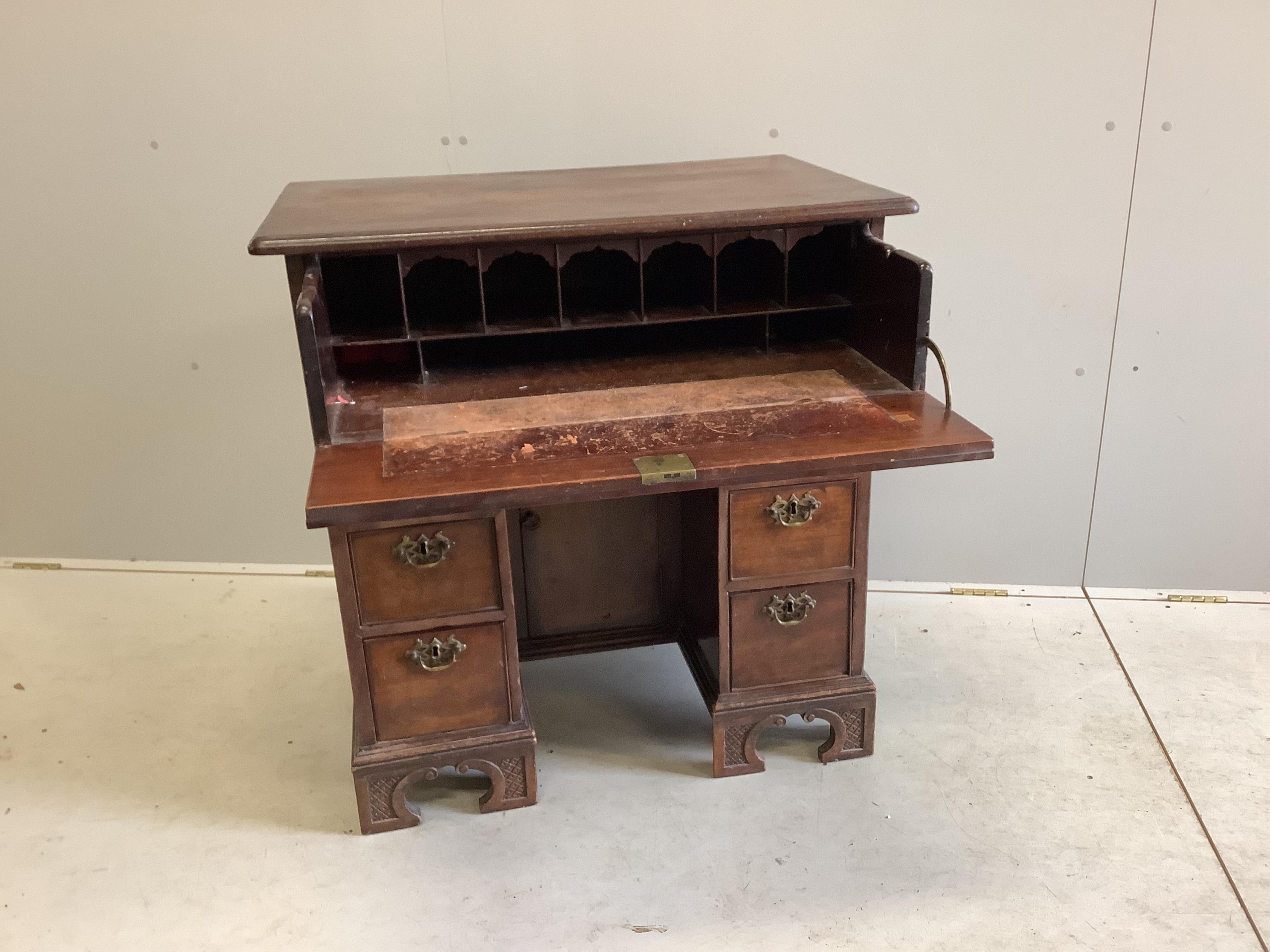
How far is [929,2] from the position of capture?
7.77 ft

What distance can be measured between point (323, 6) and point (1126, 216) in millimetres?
1883

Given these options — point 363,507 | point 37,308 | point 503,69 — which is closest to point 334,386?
point 363,507

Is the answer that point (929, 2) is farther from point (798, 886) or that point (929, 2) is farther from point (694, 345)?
point (798, 886)

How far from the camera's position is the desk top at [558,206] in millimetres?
1824

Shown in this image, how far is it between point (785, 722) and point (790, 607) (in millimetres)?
293

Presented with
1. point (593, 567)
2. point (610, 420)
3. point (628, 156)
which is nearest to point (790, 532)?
point (610, 420)

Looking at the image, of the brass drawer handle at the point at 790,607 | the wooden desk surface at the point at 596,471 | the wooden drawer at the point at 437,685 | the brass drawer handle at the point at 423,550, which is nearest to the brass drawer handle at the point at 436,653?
the wooden drawer at the point at 437,685

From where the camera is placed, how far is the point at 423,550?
5.90 ft

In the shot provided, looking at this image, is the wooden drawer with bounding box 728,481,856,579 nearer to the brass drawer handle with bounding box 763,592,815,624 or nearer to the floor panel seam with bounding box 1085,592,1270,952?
the brass drawer handle with bounding box 763,592,815,624

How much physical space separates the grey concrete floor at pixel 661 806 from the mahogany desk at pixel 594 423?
0.43ft

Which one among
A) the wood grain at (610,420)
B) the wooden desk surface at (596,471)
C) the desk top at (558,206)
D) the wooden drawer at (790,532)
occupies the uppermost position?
the desk top at (558,206)

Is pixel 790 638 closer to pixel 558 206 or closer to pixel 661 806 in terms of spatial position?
pixel 661 806

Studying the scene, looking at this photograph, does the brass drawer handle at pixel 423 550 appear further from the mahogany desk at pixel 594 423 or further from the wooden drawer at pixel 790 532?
the wooden drawer at pixel 790 532

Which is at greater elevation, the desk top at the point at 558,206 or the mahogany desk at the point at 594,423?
the desk top at the point at 558,206
